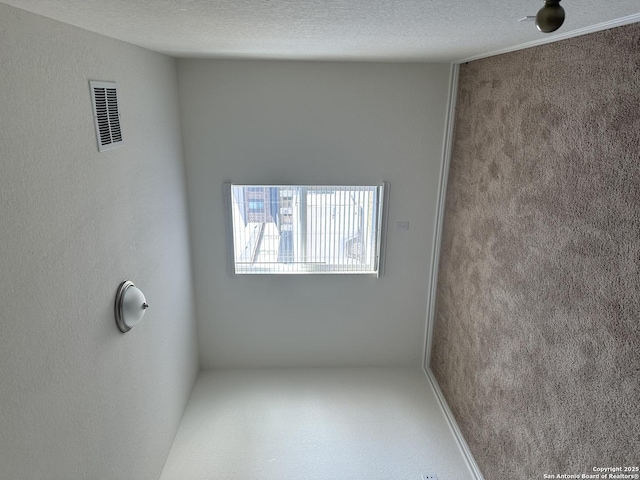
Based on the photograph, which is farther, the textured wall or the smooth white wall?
the smooth white wall

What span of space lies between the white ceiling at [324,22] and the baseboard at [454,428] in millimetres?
2614

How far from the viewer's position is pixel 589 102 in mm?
1828

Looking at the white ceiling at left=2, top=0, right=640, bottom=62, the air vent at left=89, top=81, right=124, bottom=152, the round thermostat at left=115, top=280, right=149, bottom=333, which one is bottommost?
the round thermostat at left=115, top=280, right=149, bottom=333

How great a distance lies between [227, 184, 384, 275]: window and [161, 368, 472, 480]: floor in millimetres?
1005

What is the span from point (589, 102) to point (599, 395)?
1.20 metres

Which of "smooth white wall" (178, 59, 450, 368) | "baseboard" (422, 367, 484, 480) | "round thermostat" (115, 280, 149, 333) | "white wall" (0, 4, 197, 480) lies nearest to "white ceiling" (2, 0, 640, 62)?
"white wall" (0, 4, 197, 480)

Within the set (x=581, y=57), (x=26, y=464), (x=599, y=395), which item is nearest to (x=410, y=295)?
(x=599, y=395)

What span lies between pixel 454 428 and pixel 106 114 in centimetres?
312

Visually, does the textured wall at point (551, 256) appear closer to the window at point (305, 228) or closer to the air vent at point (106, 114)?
the window at point (305, 228)

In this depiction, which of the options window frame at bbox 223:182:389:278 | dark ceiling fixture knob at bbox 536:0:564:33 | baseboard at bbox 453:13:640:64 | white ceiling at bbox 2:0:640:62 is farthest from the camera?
window frame at bbox 223:182:389:278

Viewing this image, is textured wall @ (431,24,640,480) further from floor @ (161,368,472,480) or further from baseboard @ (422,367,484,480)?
floor @ (161,368,472,480)

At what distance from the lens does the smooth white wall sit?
11.0 feet

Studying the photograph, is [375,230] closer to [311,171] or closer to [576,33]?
[311,171]

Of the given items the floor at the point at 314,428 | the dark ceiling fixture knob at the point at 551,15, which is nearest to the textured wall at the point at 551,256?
the floor at the point at 314,428
